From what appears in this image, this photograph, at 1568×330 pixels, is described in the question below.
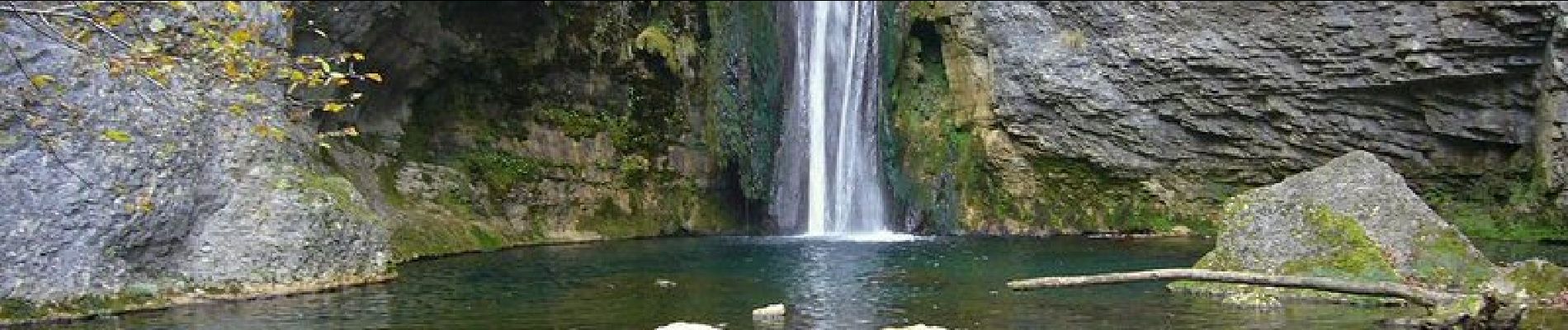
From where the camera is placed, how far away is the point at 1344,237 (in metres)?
18.4

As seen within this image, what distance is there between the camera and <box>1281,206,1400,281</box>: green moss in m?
18.0

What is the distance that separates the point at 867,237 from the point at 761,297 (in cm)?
1535

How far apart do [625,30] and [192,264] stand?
668 inches

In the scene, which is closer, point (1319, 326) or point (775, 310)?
point (1319, 326)

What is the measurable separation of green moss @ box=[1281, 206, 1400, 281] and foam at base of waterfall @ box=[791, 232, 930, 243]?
14269 millimetres

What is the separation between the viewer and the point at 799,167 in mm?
38219

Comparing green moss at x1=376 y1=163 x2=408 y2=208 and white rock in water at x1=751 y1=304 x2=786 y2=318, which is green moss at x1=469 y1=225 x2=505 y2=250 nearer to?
green moss at x1=376 y1=163 x2=408 y2=208

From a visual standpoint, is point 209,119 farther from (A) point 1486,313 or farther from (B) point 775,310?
(A) point 1486,313

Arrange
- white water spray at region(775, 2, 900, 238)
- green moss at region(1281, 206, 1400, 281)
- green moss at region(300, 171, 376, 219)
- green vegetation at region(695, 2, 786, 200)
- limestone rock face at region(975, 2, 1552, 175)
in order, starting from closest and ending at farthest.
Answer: green moss at region(1281, 206, 1400, 281) < green moss at region(300, 171, 376, 219) < limestone rock face at region(975, 2, 1552, 175) < green vegetation at region(695, 2, 786, 200) < white water spray at region(775, 2, 900, 238)

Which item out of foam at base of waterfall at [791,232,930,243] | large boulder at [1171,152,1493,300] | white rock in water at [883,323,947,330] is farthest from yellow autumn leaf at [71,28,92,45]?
foam at base of waterfall at [791,232,930,243]

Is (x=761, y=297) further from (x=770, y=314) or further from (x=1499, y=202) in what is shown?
(x=1499, y=202)

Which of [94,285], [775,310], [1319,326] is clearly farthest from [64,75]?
[1319,326]

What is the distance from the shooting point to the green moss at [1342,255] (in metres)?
18.0

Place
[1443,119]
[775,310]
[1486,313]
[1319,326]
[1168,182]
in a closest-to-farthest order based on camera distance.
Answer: [1486,313] → [1319,326] → [775,310] → [1443,119] → [1168,182]
